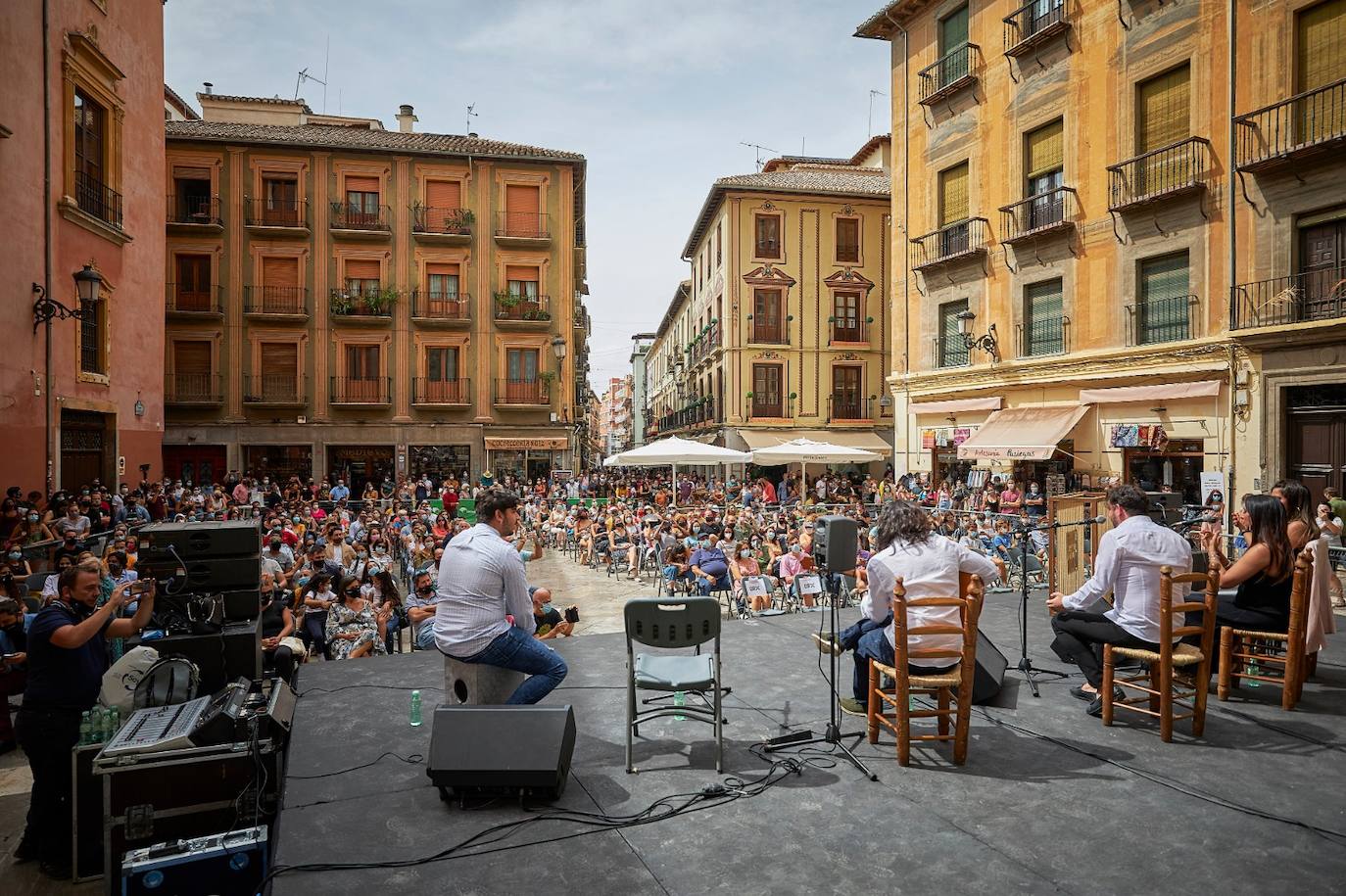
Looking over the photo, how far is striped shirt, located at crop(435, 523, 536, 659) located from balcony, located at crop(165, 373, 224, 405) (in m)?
25.1

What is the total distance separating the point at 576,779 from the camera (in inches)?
154

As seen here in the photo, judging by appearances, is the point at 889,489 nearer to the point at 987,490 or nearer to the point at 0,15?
the point at 987,490

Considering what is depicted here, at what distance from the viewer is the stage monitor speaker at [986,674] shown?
4664 millimetres

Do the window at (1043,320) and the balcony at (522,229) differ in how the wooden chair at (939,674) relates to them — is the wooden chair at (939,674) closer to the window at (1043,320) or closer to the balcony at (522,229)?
the window at (1043,320)

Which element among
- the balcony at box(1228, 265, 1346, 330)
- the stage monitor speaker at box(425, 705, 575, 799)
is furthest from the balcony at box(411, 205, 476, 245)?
the stage monitor speaker at box(425, 705, 575, 799)

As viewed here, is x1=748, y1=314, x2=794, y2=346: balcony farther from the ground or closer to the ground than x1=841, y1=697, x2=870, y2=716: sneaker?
farther from the ground

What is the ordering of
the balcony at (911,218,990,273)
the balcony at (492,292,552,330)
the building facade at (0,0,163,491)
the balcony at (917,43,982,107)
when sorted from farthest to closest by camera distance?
the balcony at (492,292,552,330) < the balcony at (917,43,982,107) < the balcony at (911,218,990,273) < the building facade at (0,0,163,491)

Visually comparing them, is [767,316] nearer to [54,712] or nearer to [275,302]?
[275,302]

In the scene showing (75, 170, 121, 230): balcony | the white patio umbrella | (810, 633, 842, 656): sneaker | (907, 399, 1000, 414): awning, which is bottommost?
(810, 633, 842, 656): sneaker

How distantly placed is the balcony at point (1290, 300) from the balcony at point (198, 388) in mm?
27528

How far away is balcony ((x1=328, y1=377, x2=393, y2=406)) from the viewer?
84.5 feet

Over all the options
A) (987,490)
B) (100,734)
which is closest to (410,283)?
(987,490)

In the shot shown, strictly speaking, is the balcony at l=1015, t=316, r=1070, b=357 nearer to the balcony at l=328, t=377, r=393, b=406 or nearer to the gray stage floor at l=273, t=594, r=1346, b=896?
the gray stage floor at l=273, t=594, r=1346, b=896

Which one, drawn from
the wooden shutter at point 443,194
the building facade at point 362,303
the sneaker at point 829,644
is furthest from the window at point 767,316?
the sneaker at point 829,644
